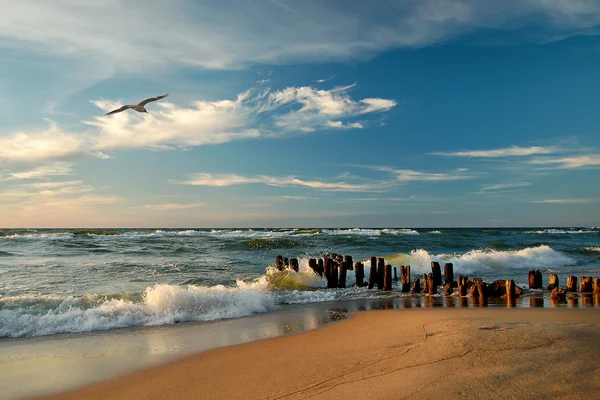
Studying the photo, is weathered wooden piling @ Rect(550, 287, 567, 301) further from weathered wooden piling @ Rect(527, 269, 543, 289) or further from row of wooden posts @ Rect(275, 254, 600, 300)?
weathered wooden piling @ Rect(527, 269, 543, 289)

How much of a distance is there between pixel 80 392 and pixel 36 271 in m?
13.4

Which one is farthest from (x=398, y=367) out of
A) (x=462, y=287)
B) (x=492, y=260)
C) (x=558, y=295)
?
(x=492, y=260)

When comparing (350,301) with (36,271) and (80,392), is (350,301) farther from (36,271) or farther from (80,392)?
(36,271)

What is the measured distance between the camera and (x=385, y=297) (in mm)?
11234

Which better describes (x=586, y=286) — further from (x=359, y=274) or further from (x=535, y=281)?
(x=359, y=274)

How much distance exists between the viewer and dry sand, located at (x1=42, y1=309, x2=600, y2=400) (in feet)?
12.5

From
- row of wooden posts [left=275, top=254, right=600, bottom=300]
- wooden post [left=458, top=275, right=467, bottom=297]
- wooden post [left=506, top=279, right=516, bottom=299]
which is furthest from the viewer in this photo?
wooden post [left=458, top=275, right=467, bottom=297]

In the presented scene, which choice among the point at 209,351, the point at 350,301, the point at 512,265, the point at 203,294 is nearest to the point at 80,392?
the point at 209,351

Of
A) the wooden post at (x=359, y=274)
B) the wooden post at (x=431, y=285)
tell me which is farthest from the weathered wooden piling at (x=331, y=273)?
the wooden post at (x=431, y=285)

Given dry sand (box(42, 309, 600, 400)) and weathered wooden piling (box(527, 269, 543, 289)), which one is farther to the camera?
weathered wooden piling (box(527, 269, 543, 289))

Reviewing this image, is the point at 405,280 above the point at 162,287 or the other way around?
the other way around

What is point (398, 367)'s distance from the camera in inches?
176

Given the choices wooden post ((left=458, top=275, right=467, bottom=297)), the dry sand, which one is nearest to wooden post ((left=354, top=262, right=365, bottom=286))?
wooden post ((left=458, top=275, right=467, bottom=297))

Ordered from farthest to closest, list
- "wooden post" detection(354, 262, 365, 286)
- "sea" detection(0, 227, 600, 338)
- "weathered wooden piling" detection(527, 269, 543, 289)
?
"wooden post" detection(354, 262, 365, 286) → "weathered wooden piling" detection(527, 269, 543, 289) → "sea" detection(0, 227, 600, 338)
